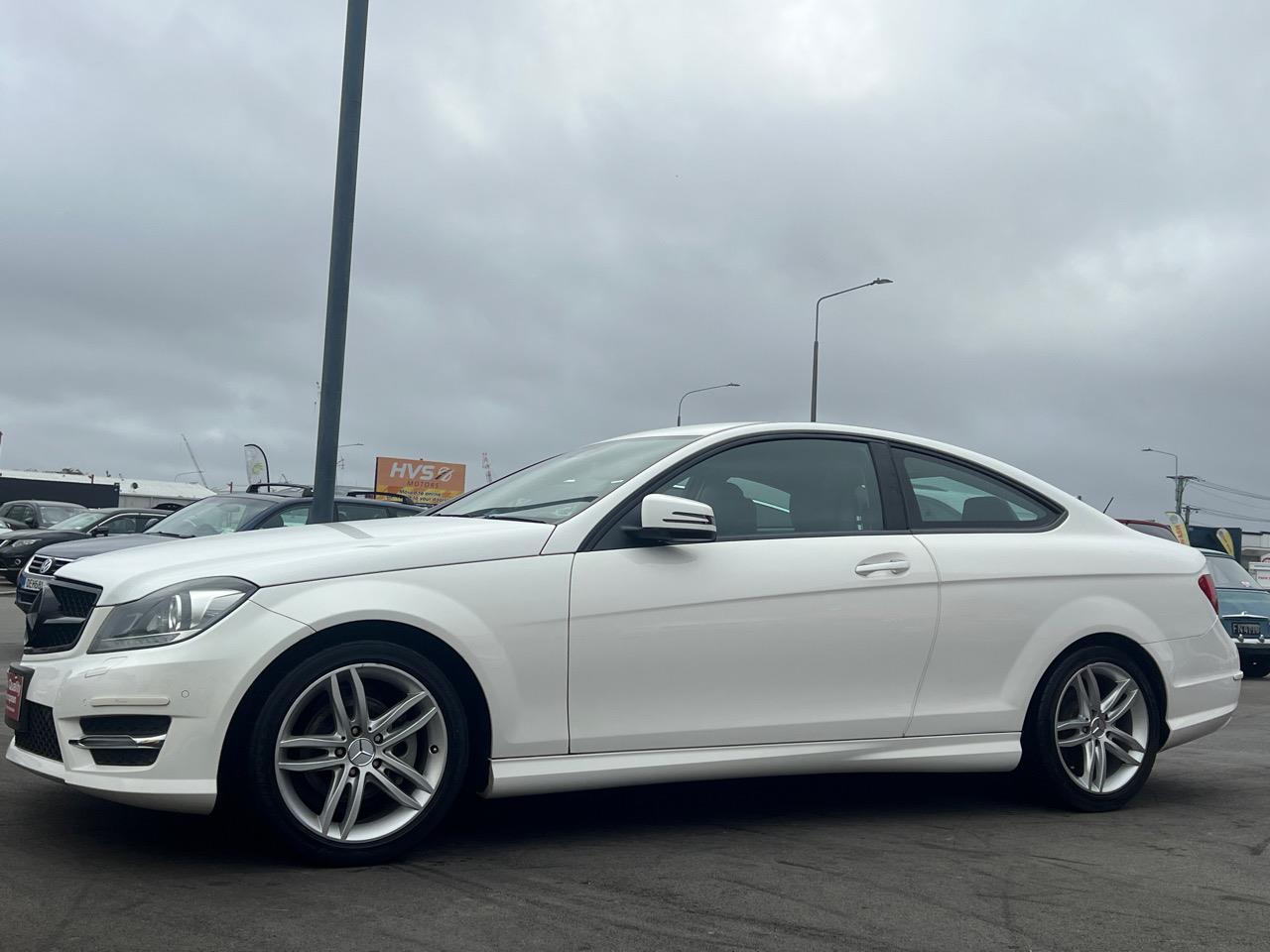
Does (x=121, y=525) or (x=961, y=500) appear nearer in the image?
(x=961, y=500)

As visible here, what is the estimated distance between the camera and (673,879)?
14.1 ft

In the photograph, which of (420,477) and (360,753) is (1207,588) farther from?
(420,477)

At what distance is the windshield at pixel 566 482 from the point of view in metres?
5.10

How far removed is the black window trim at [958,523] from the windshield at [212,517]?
777 cm

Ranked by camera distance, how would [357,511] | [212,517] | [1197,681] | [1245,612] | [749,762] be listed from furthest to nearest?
[1245,612], [357,511], [212,517], [1197,681], [749,762]

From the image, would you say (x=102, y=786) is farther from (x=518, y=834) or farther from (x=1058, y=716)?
(x=1058, y=716)

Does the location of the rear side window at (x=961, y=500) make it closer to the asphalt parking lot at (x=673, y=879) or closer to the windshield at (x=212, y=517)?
the asphalt parking lot at (x=673, y=879)

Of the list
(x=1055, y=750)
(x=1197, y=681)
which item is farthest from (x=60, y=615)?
(x=1197, y=681)

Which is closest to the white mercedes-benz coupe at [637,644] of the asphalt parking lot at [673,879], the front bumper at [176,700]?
the front bumper at [176,700]

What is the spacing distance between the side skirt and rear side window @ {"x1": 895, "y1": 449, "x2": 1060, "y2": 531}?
888 mm

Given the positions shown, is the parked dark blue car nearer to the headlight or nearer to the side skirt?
the side skirt

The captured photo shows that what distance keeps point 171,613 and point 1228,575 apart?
1516cm

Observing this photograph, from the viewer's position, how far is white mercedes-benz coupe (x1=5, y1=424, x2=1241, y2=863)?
4.18 metres

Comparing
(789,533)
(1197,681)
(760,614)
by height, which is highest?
(789,533)
